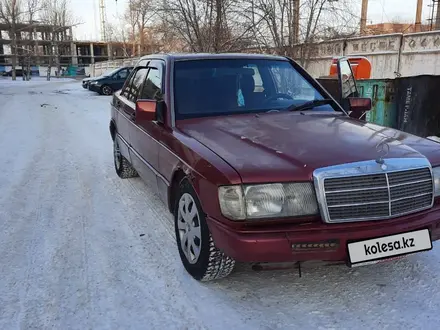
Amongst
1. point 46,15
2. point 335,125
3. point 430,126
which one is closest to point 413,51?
point 430,126

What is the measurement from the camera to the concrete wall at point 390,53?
38.0 ft

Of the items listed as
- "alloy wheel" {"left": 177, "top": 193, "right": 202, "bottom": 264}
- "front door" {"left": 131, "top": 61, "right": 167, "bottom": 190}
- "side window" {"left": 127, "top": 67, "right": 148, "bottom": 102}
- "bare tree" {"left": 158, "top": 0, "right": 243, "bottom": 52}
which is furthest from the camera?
"bare tree" {"left": 158, "top": 0, "right": 243, "bottom": 52}

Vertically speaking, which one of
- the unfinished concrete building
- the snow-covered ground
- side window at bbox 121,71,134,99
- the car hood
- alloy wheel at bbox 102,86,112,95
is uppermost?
the unfinished concrete building

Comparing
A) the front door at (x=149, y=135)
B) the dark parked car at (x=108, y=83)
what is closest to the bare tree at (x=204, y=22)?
the dark parked car at (x=108, y=83)

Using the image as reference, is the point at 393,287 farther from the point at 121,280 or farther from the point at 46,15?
the point at 46,15

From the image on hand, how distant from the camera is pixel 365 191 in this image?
8.15 feet

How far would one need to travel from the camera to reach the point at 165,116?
3611 mm

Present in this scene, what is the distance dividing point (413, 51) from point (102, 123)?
Result: 899 cm

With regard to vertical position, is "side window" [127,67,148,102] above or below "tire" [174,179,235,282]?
above

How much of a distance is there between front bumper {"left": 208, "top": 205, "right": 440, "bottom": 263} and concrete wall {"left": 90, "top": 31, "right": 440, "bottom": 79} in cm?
1070

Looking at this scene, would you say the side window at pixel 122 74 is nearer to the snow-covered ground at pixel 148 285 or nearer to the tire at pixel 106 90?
the tire at pixel 106 90

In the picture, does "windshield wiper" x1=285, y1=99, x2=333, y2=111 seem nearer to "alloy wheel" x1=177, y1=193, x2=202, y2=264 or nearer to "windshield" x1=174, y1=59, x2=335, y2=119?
"windshield" x1=174, y1=59, x2=335, y2=119

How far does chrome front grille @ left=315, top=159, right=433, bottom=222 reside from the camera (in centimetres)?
245

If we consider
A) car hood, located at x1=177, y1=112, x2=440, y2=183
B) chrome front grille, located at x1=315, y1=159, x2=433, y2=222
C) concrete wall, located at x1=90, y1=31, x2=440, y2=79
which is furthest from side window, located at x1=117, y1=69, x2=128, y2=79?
chrome front grille, located at x1=315, y1=159, x2=433, y2=222
